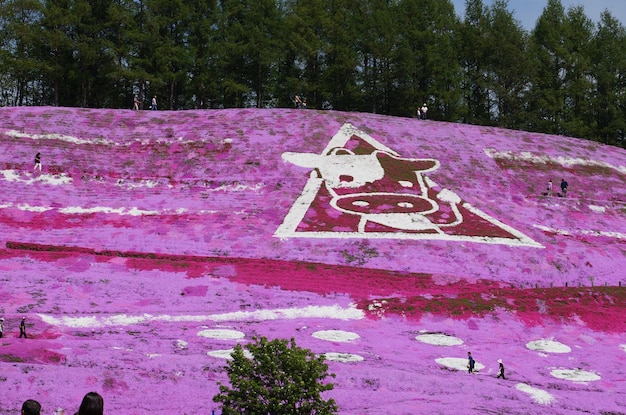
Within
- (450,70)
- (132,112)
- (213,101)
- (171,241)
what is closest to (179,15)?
(213,101)

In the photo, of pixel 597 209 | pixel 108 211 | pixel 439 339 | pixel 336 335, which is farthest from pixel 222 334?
pixel 597 209

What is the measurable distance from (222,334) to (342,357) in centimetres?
375

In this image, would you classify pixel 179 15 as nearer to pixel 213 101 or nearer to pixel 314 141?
pixel 213 101

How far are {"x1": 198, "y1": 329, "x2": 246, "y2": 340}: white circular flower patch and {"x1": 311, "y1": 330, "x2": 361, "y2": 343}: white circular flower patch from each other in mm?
2400

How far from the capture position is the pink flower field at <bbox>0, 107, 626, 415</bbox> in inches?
680

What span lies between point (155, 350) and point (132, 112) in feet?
94.1

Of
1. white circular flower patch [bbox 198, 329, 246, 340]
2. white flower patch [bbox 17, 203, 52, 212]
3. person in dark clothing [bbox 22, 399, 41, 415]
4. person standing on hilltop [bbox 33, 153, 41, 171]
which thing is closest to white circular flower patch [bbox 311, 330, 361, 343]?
white circular flower patch [bbox 198, 329, 246, 340]

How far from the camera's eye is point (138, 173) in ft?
116

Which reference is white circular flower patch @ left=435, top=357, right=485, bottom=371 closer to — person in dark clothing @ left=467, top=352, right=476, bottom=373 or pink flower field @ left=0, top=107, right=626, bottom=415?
pink flower field @ left=0, top=107, right=626, bottom=415

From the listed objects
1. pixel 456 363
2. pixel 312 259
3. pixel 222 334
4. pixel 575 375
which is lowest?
pixel 575 375

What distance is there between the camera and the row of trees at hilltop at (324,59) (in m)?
56.4

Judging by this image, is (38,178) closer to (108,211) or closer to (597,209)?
(108,211)

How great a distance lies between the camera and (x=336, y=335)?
21.1 m

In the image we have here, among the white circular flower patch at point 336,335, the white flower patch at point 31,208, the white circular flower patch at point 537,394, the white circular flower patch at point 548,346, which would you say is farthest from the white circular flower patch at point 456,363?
the white flower patch at point 31,208
